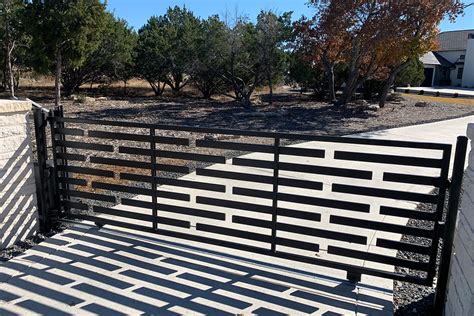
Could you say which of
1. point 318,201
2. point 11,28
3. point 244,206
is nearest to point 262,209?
point 244,206

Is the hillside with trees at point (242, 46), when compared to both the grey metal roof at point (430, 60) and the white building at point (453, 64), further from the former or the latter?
the white building at point (453, 64)

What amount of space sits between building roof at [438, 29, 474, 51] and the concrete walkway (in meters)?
55.9

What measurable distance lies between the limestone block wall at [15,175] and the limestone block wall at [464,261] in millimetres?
3702

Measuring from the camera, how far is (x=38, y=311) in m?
2.84

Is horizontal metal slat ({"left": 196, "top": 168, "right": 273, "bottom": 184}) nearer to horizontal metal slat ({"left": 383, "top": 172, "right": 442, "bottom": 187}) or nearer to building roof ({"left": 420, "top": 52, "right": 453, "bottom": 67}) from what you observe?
horizontal metal slat ({"left": 383, "top": 172, "right": 442, "bottom": 187})

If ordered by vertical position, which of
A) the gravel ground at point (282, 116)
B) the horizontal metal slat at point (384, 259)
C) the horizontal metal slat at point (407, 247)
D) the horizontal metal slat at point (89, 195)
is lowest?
the gravel ground at point (282, 116)

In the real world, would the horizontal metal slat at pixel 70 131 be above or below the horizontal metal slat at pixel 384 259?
above

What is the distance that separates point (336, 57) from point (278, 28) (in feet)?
9.90

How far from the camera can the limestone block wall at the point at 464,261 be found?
7.19ft

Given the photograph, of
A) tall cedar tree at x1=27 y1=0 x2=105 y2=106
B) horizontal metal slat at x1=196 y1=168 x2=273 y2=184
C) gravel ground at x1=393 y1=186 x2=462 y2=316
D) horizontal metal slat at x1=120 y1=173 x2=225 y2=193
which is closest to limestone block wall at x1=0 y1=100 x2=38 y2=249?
horizontal metal slat at x1=120 y1=173 x2=225 y2=193

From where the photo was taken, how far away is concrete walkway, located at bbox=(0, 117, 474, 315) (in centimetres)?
293

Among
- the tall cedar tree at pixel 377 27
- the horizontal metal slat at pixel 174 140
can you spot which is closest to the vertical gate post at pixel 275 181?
the horizontal metal slat at pixel 174 140

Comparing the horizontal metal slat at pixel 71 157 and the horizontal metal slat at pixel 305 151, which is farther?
the horizontal metal slat at pixel 71 157

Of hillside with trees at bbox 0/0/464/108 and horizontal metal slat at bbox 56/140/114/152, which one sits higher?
hillside with trees at bbox 0/0/464/108
